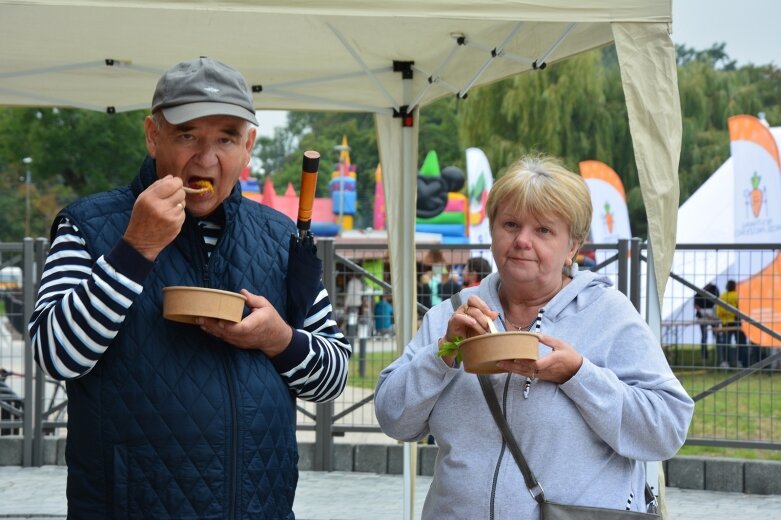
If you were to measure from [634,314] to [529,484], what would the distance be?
50 cm

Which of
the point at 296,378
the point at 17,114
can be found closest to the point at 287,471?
the point at 296,378

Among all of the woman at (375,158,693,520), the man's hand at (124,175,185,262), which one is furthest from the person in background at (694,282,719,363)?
the man's hand at (124,175,185,262)

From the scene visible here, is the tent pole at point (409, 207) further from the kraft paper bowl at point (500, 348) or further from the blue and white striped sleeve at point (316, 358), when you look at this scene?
the kraft paper bowl at point (500, 348)

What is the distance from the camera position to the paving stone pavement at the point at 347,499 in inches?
277

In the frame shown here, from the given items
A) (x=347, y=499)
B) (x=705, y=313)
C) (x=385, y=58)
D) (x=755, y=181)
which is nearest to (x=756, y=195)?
(x=755, y=181)

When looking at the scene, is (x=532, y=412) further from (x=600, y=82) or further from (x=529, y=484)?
(x=600, y=82)

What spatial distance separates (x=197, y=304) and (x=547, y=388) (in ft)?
2.82

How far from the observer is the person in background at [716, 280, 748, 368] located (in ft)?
25.2

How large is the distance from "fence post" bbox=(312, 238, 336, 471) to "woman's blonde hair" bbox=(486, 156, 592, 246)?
5.46 metres

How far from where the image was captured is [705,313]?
792 centimetres

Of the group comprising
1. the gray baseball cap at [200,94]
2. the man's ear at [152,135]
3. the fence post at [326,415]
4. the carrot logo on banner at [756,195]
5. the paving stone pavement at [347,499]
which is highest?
the carrot logo on banner at [756,195]

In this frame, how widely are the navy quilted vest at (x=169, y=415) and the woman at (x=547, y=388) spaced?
0.43m

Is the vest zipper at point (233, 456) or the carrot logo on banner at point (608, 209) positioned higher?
the carrot logo on banner at point (608, 209)

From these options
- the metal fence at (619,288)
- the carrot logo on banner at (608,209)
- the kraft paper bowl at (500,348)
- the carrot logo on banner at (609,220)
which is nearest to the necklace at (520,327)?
the kraft paper bowl at (500,348)
